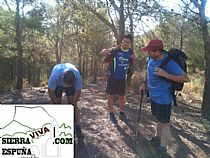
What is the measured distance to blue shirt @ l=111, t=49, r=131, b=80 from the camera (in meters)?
7.70

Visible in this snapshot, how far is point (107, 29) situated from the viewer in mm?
20125

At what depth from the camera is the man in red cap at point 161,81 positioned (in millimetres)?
5539

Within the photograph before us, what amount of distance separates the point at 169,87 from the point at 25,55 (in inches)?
1230

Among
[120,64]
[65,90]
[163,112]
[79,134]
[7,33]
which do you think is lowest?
[79,134]

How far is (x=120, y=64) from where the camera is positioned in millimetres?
7730

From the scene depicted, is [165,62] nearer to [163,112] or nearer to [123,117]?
[163,112]

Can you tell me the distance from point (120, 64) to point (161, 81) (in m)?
2.07

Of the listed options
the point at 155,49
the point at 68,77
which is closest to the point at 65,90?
the point at 68,77

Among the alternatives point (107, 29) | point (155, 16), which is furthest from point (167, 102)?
point (107, 29)

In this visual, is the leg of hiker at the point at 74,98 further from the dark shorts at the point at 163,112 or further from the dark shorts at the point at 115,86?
the dark shorts at the point at 115,86

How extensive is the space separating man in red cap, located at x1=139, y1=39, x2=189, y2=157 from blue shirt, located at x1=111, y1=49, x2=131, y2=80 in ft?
5.95

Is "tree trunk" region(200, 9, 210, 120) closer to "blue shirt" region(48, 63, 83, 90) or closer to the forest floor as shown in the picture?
the forest floor

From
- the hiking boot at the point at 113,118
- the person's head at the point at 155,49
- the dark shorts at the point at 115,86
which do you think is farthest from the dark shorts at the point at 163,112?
the dark shorts at the point at 115,86

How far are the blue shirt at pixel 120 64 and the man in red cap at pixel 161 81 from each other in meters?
1.81
